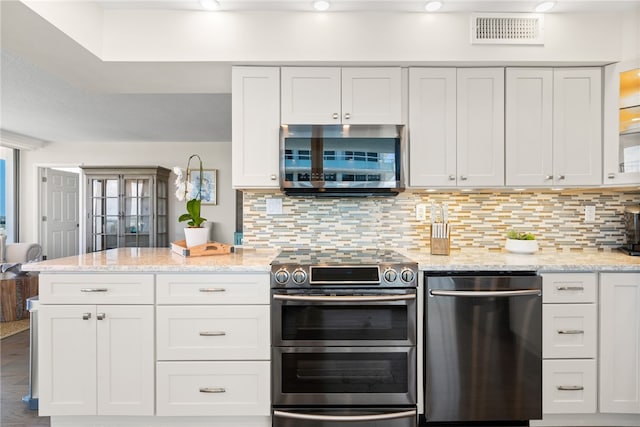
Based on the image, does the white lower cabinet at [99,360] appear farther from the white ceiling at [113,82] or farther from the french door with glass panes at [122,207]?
the french door with glass panes at [122,207]

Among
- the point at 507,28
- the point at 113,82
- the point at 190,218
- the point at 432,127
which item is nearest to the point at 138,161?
the point at 113,82

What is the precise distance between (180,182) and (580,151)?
8.75 feet

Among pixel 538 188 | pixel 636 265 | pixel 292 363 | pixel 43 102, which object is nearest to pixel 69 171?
pixel 43 102

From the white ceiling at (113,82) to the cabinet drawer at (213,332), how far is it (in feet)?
5.01

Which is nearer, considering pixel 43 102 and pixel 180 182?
pixel 180 182

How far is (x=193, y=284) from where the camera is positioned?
1.88 m

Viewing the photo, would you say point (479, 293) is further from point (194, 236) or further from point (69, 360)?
point (69, 360)

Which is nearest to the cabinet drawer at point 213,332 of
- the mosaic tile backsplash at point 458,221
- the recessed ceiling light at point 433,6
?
the mosaic tile backsplash at point 458,221

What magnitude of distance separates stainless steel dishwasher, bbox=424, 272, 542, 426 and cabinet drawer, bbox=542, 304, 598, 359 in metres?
0.14

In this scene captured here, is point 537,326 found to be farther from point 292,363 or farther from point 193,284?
point 193,284

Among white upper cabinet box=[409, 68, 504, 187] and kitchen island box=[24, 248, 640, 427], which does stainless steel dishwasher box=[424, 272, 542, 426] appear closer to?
white upper cabinet box=[409, 68, 504, 187]

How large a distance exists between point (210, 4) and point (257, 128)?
29.9 inches

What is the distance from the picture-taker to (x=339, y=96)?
2244mm

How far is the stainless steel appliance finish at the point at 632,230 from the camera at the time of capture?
93.1 inches
